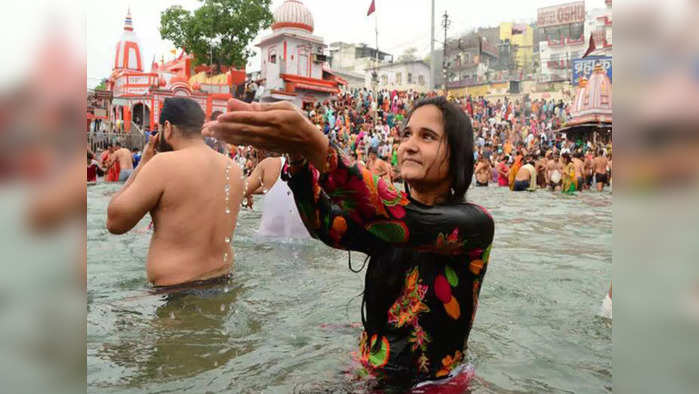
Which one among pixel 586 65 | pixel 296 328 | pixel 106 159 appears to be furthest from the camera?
pixel 586 65

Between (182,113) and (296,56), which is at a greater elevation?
(296,56)

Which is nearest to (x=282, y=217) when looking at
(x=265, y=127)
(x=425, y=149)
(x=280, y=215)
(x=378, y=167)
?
(x=280, y=215)

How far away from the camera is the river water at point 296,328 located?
236 centimetres

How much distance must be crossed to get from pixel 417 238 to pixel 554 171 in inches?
643

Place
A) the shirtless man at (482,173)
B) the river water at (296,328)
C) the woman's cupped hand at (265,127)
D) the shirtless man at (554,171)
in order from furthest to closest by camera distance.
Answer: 1. the shirtless man at (482,173)
2. the shirtless man at (554,171)
3. the river water at (296,328)
4. the woman's cupped hand at (265,127)

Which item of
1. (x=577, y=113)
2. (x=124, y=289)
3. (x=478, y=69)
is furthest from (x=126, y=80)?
(x=478, y=69)

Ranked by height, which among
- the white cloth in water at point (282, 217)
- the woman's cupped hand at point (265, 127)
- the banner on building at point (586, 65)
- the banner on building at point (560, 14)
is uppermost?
the banner on building at point (560, 14)

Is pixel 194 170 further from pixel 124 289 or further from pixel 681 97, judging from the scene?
pixel 681 97

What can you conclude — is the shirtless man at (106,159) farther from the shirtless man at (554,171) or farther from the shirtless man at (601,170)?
the shirtless man at (601,170)

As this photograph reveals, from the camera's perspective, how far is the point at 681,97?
1.64ft

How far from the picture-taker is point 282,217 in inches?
239

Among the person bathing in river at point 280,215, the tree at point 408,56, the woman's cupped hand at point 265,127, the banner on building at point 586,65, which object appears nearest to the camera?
the woman's cupped hand at point 265,127

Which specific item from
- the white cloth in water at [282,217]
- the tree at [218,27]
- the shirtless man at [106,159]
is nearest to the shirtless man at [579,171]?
the white cloth in water at [282,217]

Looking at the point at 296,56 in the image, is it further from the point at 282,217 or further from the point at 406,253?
the point at 406,253
